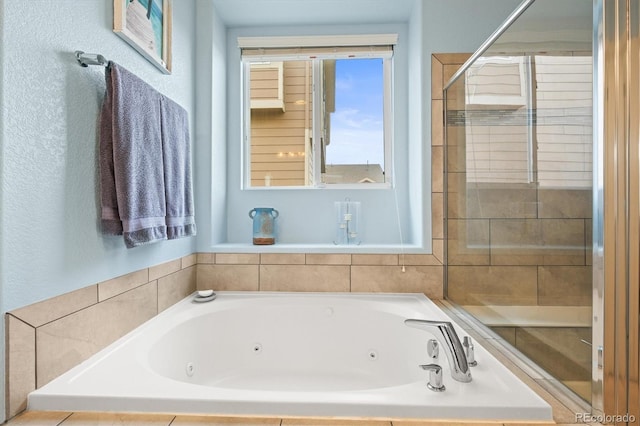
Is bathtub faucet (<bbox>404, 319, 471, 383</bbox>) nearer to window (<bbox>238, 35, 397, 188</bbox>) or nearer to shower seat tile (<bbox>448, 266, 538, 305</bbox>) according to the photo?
shower seat tile (<bbox>448, 266, 538, 305</bbox>)

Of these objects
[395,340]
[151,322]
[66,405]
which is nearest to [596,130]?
[395,340]

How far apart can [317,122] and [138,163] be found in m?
1.45

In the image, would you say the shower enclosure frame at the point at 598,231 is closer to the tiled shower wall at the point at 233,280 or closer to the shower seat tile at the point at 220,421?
the shower seat tile at the point at 220,421

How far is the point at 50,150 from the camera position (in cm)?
104

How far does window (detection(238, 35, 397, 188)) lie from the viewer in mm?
2500

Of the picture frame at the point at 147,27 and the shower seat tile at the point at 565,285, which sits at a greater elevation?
the picture frame at the point at 147,27

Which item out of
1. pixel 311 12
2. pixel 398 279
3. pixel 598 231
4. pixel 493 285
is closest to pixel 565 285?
pixel 598 231

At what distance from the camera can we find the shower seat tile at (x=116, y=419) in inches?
34.2

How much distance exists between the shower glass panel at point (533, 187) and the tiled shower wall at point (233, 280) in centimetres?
21

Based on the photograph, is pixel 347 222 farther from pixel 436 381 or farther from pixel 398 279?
pixel 436 381

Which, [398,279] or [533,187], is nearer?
[533,187]

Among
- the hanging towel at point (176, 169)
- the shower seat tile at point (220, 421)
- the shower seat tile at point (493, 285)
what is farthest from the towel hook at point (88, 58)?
the shower seat tile at point (493, 285)

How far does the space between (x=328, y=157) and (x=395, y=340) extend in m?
1.31

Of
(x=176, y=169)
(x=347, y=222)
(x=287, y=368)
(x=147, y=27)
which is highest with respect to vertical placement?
(x=147, y=27)
